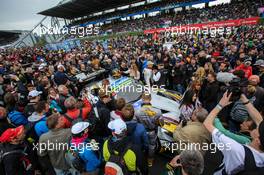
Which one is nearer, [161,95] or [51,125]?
[51,125]

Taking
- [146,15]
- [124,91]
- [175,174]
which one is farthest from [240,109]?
[146,15]

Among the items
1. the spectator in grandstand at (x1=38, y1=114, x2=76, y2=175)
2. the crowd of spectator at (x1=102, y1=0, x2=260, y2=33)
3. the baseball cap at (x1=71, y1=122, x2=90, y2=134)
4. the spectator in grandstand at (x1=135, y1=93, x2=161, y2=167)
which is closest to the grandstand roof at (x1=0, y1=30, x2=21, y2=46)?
the crowd of spectator at (x1=102, y1=0, x2=260, y2=33)

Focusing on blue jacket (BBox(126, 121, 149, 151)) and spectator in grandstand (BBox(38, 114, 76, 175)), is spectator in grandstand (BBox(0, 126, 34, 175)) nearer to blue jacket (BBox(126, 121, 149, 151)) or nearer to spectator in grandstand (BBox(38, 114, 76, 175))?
spectator in grandstand (BBox(38, 114, 76, 175))

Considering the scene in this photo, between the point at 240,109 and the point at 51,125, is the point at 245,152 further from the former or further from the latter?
the point at 51,125

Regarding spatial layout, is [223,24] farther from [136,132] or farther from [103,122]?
[136,132]

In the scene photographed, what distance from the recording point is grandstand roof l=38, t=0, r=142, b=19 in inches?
1763

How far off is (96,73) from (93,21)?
166 feet

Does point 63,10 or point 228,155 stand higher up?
point 63,10

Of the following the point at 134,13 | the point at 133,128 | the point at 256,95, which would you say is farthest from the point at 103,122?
the point at 134,13

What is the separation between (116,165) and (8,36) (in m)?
77.0

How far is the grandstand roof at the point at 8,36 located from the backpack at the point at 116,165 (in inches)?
2637

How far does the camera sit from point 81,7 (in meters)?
48.9

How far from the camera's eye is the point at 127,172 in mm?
2316

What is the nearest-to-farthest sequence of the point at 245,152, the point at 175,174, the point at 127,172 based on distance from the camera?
the point at 245,152 < the point at 175,174 < the point at 127,172
